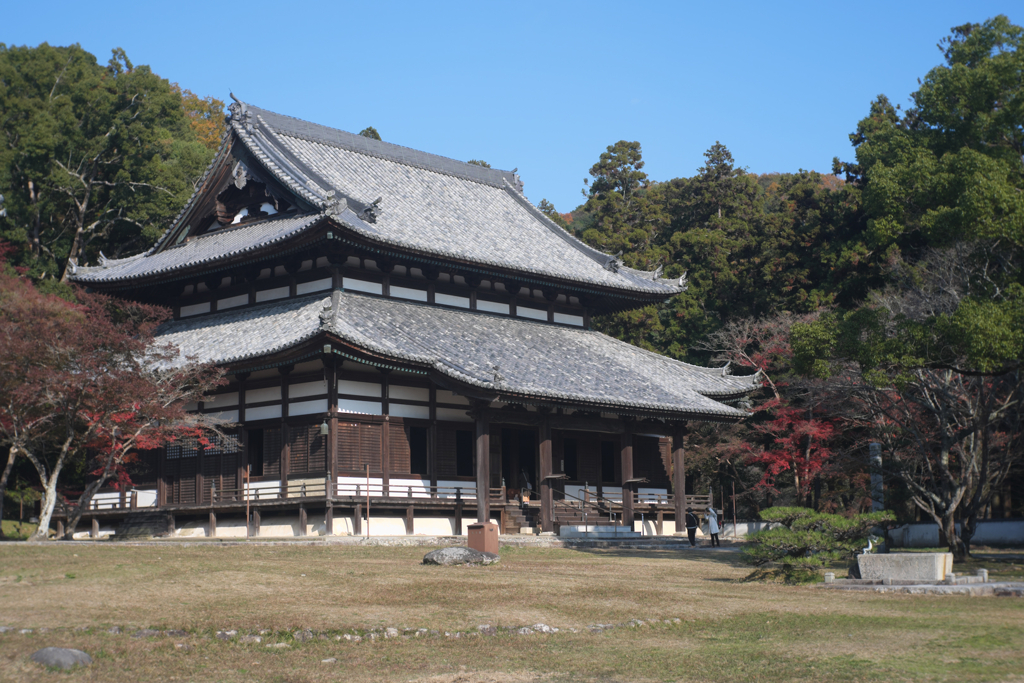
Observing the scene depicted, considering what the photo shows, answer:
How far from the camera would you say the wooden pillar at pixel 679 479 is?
3941cm

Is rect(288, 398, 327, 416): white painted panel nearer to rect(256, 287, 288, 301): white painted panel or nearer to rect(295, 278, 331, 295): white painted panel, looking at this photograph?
rect(295, 278, 331, 295): white painted panel

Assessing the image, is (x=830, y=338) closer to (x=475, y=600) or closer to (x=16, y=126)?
(x=475, y=600)

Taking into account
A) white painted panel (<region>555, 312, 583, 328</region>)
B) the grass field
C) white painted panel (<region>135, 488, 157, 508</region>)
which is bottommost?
the grass field

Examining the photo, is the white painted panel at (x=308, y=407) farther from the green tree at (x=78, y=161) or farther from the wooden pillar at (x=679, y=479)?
the green tree at (x=78, y=161)

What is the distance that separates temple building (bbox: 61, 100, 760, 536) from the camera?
32188mm

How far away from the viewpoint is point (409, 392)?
3400 centimetres

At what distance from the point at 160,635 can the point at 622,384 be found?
85.5ft

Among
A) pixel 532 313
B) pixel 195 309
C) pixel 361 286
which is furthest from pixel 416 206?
pixel 195 309

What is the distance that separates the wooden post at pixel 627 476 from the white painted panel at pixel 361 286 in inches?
407

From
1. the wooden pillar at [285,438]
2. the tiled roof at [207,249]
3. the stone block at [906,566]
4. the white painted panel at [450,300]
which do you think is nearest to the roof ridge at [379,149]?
the tiled roof at [207,249]

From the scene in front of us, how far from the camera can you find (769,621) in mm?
15578

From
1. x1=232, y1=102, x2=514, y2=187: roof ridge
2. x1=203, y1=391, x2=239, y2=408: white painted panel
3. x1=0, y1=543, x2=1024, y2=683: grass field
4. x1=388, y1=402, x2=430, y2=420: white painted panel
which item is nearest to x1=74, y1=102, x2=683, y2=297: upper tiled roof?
x1=232, y1=102, x2=514, y2=187: roof ridge

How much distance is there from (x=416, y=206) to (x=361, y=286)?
262 inches

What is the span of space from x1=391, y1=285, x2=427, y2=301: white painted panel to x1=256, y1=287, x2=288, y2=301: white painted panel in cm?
391
